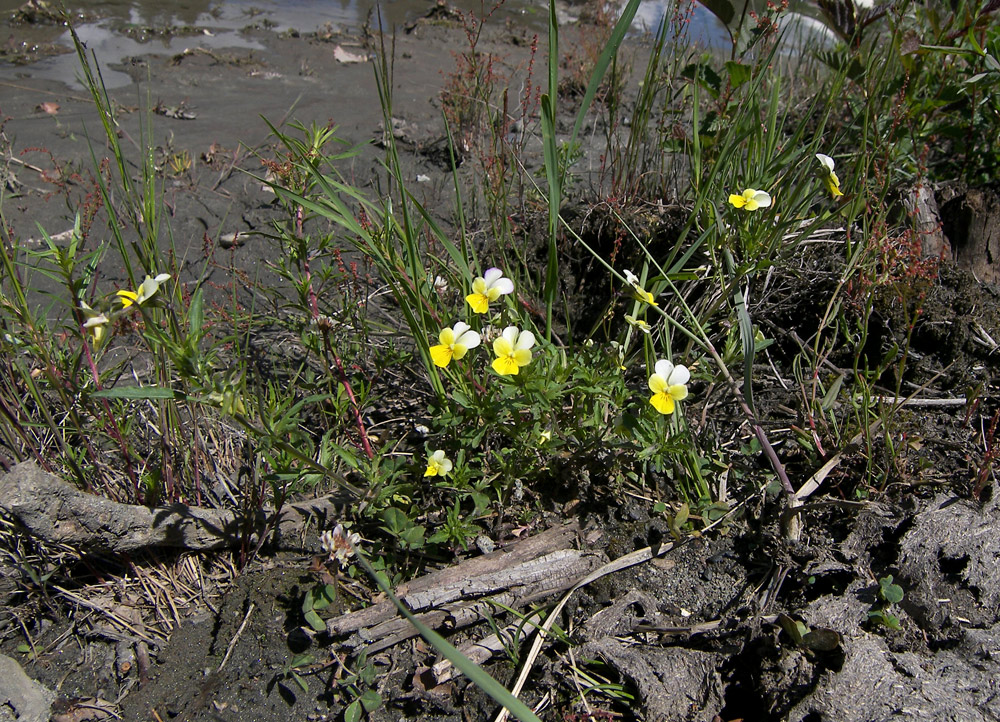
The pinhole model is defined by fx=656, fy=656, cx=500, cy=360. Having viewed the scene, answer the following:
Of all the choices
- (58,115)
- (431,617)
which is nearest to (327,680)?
(431,617)

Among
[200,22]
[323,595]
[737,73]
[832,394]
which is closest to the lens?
[323,595]

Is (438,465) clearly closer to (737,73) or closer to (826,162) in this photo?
(826,162)

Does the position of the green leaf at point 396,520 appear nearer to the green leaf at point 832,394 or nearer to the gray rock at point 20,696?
the gray rock at point 20,696

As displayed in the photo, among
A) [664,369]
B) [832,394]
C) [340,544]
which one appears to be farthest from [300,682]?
[832,394]

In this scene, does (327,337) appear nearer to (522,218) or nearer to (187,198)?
(522,218)

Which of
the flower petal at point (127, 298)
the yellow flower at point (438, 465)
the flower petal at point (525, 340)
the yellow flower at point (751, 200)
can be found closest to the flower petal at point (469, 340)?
the flower petal at point (525, 340)

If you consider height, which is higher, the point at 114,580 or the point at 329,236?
the point at 329,236
